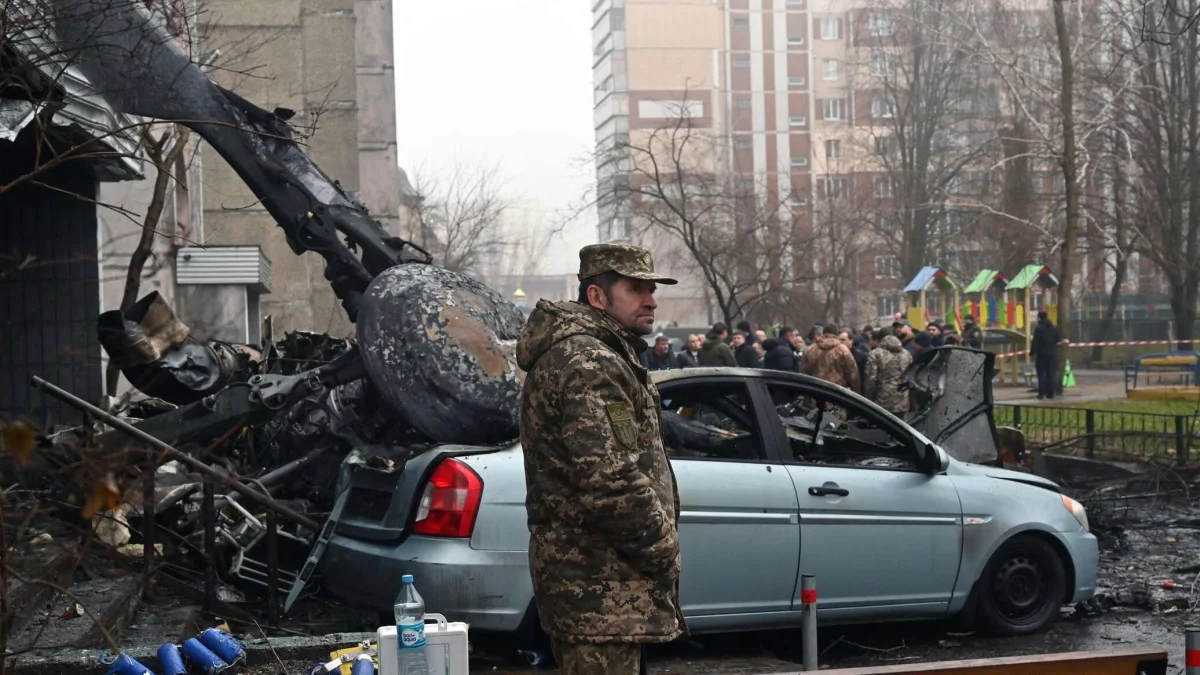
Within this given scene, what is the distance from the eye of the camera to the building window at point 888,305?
75.2 meters

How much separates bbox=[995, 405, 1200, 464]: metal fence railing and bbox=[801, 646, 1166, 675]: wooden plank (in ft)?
28.0

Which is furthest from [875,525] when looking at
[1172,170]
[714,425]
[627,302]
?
[1172,170]

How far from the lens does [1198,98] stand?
3606cm

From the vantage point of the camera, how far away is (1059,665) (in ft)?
17.0

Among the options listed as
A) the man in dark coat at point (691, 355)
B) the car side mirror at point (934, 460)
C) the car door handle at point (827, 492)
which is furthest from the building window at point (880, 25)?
the car door handle at point (827, 492)

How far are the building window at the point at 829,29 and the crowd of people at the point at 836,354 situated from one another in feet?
270

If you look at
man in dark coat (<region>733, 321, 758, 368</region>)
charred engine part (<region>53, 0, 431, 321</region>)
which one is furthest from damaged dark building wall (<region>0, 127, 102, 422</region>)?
man in dark coat (<region>733, 321, 758, 368</region>)

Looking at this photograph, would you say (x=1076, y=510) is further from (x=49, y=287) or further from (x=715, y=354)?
(x=715, y=354)

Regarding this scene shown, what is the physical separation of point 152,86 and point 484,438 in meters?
3.06

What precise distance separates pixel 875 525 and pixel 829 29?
99.9 metres

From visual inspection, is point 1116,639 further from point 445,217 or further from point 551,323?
point 445,217

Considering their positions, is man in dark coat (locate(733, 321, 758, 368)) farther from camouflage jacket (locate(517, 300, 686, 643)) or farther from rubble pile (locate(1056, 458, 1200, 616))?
camouflage jacket (locate(517, 300, 686, 643))

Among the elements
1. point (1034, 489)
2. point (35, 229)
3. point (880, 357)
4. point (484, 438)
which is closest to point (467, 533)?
point (484, 438)

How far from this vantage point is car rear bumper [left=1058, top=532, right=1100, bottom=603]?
748 cm
